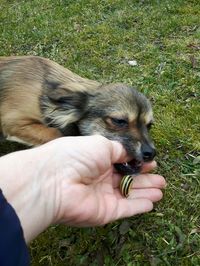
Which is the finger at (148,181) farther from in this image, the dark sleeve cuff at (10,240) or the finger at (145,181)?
the dark sleeve cuff at (10,240)

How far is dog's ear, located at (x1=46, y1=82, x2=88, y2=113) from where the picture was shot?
14.2 ft

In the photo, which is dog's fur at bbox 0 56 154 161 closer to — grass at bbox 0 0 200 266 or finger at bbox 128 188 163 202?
finger at bbox 128 188 163 202

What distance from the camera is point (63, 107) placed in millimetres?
4324

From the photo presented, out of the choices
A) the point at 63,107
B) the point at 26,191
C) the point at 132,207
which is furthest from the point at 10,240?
the point at 63,107

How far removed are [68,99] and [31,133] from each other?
477 millimetres

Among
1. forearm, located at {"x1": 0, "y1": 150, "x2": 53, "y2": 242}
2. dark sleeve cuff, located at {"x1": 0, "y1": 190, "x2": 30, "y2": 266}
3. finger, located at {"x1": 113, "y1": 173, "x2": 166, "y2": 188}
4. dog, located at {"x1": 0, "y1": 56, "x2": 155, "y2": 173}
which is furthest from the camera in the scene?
dog, located at {"x1": 0, "y1": 56, "x2": 155, "y2": 173}

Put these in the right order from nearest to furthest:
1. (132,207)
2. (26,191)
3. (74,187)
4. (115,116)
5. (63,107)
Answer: (26,191) < (74,187) < (132,207) < (115,116) < (63,107)

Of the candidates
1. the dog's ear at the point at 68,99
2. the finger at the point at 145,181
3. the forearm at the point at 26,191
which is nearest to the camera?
the forearm at the point at 26,191

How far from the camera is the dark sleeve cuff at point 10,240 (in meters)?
2.23

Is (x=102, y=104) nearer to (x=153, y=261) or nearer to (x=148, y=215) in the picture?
(x=148, y=215)

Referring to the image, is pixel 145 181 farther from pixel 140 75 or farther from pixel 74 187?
pixel 140 75

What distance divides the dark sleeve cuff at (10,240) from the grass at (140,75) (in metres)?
1.39

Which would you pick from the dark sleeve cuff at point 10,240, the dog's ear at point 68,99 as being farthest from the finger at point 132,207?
the dark sleeve cuff at point 10,240

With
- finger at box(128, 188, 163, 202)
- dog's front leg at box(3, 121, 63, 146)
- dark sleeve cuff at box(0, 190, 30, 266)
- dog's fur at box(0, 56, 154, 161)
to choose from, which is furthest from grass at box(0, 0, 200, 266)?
dark sleeve cuff at box(0, 190, 30, 266)
